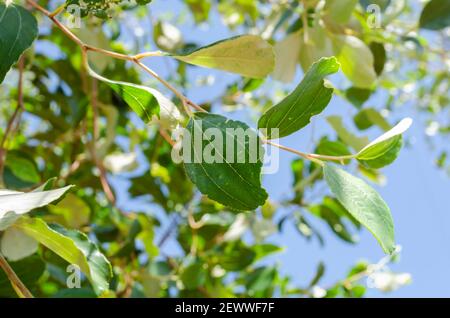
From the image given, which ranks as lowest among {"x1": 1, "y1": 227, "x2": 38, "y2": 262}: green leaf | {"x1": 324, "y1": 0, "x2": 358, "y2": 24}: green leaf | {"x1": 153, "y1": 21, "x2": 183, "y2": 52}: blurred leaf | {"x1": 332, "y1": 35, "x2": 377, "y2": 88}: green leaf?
{"x1": 1, "y1": 227, "x2": 38, "y2": 262}: green leaf

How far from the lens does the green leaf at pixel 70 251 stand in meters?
0.59

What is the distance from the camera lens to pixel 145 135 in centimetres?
171

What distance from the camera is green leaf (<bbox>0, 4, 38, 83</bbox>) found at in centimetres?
59

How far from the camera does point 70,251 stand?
604 mm

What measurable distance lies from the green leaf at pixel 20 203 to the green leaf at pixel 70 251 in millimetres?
36

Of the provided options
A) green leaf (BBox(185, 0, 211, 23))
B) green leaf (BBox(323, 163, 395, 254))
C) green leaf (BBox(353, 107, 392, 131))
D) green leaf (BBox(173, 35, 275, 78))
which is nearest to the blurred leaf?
green leaf (BBox(185, 0, 211, 23))

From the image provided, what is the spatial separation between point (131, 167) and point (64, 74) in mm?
316

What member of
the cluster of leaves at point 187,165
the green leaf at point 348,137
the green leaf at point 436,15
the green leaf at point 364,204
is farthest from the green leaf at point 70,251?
the green leaf at point 436,15

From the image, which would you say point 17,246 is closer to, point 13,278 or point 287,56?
point 13,278

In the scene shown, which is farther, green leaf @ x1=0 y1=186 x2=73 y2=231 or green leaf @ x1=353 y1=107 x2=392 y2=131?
green leaf @ x1=353 y1=107 x2=392 y2=131

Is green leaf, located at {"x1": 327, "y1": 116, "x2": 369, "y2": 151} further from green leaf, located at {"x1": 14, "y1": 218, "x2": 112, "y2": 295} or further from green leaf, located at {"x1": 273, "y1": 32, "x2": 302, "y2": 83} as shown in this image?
green leaf, located at {"x1": 14, "y1": 218, "x2": 112, "y2": 295}

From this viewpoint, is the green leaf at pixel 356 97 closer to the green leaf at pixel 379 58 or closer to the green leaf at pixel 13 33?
the green leaf at pixel 379 58

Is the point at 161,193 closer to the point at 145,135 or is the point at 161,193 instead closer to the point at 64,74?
the point at 145,135
